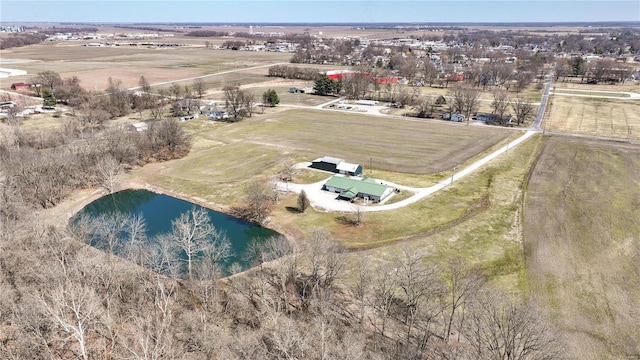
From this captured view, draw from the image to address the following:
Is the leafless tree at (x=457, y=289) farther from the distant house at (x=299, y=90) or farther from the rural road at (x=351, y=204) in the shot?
the distant house at (x=299, y=90)

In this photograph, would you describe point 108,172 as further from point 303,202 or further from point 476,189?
point 476,189

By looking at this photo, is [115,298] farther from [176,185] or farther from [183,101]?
[183,101]

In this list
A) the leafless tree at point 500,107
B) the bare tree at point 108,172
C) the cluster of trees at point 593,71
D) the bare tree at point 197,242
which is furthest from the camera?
the cluster of trees at point 593,71

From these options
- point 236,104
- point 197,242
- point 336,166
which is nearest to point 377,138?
point 336,166

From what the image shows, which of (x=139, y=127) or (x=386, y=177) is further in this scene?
(x=139, y=127)

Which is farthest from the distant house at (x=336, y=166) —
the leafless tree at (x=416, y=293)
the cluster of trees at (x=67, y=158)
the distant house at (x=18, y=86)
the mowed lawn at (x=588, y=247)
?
the distant house at (x=18, y=86)
